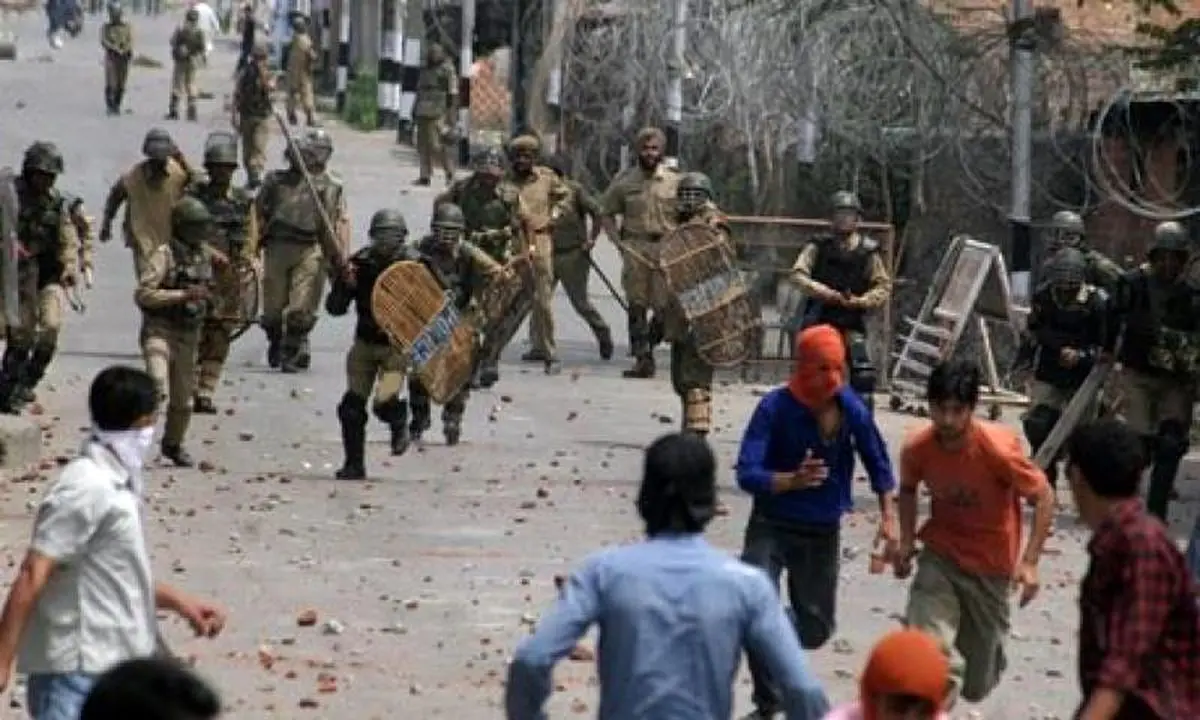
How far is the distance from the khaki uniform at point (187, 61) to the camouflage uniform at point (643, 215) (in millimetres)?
21589

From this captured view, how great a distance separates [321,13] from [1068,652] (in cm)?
4899

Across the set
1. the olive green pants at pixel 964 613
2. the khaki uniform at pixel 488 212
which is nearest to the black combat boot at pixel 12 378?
the khaki uniform at pixel 488 212

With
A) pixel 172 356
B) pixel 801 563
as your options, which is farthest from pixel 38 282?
pixel 801 563

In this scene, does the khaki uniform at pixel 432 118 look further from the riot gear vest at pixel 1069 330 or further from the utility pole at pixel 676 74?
the riot gear vest at pixel 1069 330

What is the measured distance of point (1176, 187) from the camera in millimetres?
23859

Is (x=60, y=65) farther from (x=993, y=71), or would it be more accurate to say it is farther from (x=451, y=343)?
(x=451, y=343)

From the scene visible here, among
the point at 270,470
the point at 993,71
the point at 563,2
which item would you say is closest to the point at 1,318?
the point at 270,470

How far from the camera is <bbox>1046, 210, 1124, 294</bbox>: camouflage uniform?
1705 cm

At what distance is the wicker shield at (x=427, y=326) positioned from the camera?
1658 cm

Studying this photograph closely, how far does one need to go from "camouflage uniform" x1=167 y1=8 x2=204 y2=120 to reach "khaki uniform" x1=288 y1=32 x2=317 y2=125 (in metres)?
1.27

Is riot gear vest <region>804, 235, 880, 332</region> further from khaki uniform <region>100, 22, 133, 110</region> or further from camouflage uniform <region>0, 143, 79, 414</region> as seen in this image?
khaki uniform <region>100, 22, 133, 110</region>

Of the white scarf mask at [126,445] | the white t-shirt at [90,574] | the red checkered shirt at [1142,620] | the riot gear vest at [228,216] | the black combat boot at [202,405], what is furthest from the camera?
the black combat boot at [202,405]

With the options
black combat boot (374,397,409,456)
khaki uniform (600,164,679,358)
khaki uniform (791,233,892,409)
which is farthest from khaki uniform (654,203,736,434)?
khaki uniform (600,164,679,358)

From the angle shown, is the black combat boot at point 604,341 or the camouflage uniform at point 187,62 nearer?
the black combat boot at point 604,341
